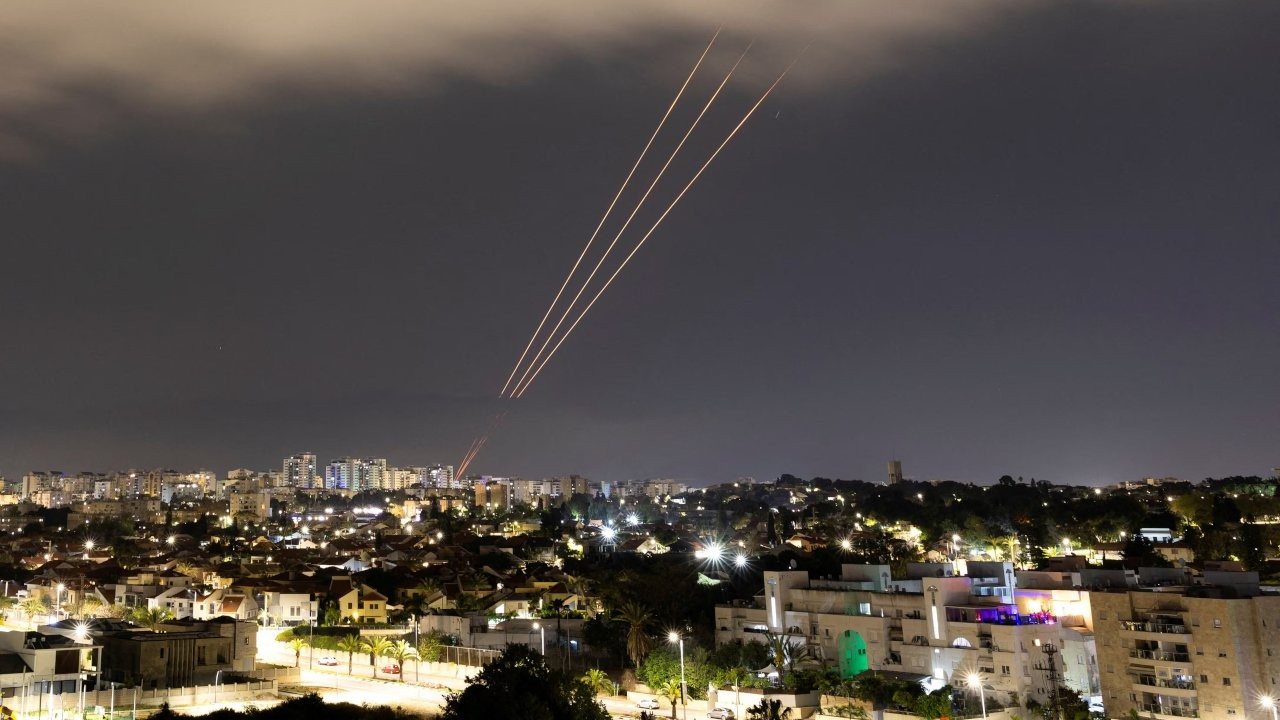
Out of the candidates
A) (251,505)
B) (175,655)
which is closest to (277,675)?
(175,655)

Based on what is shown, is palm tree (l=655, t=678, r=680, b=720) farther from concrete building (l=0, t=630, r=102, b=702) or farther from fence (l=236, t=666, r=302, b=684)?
concrete building (l=0, t=630, r=102, b=702)

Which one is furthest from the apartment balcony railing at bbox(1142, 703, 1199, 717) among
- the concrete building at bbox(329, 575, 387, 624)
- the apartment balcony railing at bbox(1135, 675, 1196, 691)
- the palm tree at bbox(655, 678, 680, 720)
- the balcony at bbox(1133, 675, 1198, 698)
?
the concrete building at bbox(329, 575, 387, 624)

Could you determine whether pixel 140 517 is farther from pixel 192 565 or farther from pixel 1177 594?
pixel 1177 594

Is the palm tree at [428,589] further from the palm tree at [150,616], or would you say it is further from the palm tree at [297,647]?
the palm tree at [150,616]

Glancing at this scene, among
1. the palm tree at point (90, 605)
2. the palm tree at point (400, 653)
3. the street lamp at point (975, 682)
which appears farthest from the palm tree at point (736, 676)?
the palm tree at point (90, 605)

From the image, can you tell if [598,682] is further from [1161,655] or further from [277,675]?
[1161,655]

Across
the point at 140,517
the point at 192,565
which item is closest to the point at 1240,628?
the point at 192,565
